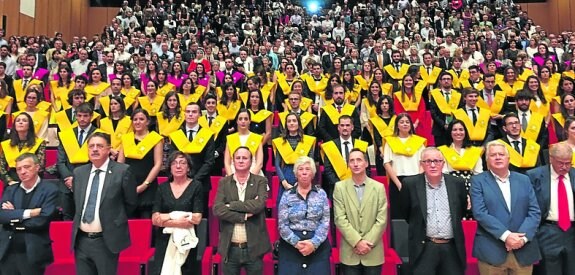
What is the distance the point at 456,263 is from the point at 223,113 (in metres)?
3.36

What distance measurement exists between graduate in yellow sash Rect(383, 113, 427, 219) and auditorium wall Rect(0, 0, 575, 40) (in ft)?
35.7

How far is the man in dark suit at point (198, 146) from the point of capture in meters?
4.28

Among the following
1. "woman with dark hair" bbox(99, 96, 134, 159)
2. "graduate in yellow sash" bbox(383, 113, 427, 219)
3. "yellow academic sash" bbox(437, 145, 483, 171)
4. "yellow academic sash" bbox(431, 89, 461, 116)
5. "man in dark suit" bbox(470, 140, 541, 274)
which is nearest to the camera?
"man in dark suit" bbox(470, 140, 541, 274)

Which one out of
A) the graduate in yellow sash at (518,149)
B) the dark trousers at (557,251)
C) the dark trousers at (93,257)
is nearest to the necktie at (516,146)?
the graduate in yellow sash at (518,149)

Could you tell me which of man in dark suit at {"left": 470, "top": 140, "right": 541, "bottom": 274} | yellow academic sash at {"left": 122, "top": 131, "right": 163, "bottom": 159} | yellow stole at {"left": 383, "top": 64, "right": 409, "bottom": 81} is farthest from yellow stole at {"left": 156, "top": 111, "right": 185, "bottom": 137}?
yellow stole at {"left": 383, "top": 64, "right": 409, "bottom": 81}

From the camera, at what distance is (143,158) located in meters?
4.18

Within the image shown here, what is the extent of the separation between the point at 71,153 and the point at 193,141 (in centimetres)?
99

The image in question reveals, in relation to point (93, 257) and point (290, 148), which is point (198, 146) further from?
point (93, 257)

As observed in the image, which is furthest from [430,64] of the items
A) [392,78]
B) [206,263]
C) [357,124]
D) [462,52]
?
[206,263]

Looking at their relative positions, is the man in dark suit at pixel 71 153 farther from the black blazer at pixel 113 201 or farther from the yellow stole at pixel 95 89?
the yellow stole at pixel 95 89

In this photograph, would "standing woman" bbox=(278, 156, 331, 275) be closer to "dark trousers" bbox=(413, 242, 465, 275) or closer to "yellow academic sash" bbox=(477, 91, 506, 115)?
"dark trousers" bbox=(413, 242, 465, 275)

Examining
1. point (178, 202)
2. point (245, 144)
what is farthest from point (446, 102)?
point (178, 202)

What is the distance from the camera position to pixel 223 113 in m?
5.73

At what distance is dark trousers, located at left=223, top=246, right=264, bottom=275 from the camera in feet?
9.92
